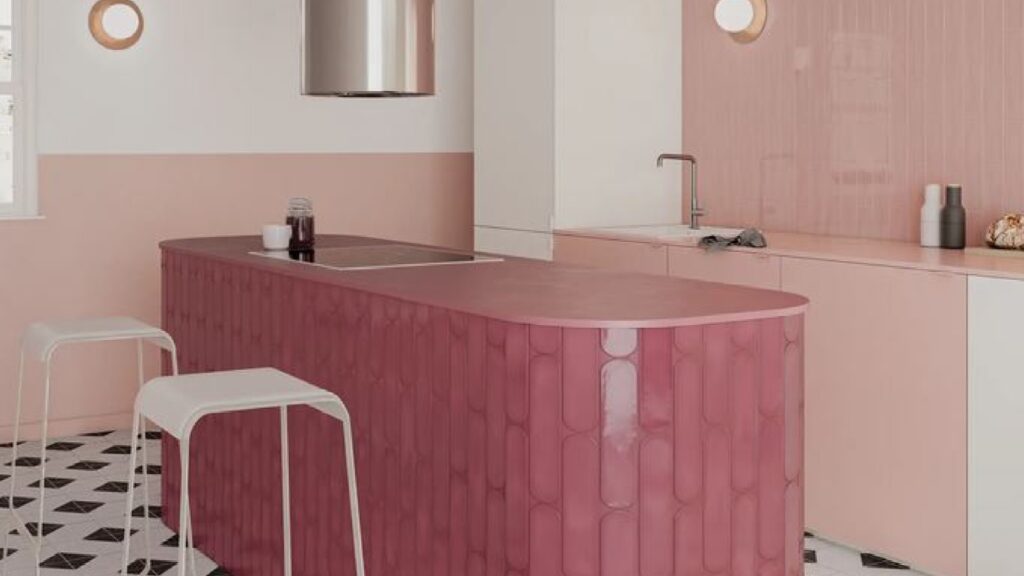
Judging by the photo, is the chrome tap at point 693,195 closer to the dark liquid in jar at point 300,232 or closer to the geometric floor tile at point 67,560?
the dark liquid in jar at point 300,232

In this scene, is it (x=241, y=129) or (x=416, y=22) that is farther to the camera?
(x=241, y=129)

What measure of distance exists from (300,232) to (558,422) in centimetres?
192

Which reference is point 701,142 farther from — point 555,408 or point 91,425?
point 555,408

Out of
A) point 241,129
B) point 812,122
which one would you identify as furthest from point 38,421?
point 812,122

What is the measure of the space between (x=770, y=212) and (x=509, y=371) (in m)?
3.08

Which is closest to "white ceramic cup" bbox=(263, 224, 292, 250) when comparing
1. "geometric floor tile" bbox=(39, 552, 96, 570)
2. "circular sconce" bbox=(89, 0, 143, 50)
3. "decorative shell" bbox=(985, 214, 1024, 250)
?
"geometric floor tile" bbox=(39, 552, 96, 570)

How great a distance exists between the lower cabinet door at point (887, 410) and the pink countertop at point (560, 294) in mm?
1046

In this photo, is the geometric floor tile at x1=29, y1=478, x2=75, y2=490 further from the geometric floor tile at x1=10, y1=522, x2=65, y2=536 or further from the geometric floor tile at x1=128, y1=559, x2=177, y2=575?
the geometric floor tile at x1=128, y1=559, x2=177, y2=575

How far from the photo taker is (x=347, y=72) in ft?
14.3

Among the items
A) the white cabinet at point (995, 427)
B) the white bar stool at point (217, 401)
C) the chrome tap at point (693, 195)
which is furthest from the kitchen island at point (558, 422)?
the chrome tap at point (693, 195)

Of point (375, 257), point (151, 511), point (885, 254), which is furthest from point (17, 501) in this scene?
point (885, 254)

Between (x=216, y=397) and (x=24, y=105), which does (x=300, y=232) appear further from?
(x=24, y=105)

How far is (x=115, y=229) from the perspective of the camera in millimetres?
6066

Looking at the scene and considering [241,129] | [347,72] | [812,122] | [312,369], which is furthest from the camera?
[241,129]
